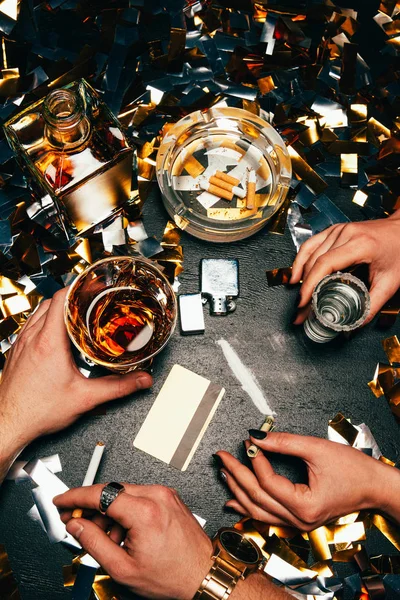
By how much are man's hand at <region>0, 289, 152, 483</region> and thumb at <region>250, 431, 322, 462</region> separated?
236 mm

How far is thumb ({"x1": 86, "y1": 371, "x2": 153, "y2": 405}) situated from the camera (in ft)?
3.16

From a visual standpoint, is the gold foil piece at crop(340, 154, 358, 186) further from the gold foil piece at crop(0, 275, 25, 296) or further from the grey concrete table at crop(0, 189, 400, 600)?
the gold foil piece at crop(0, 275, 25, 296)

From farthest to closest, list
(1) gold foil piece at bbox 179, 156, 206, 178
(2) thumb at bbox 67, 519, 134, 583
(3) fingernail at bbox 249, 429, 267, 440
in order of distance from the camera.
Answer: (1) gold foil piece at bbox 179, 156, 206, 178
(3) fingernail at bbox 249, 429, 267, 440
(2) thumb at bbox 67, 519, 134, 583

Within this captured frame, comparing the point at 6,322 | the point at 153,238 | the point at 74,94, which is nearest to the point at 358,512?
the point at 153,238

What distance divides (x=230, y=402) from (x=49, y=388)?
13.3 inches

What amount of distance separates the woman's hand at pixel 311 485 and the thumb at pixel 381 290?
0.26 m

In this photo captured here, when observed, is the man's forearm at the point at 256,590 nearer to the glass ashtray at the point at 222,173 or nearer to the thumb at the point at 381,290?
the thumb at the point at 381,290

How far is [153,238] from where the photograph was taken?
108 centimetres

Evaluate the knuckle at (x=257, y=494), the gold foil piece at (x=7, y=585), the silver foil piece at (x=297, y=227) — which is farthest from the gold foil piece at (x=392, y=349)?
the gold foil piece at (x=7, y=585)

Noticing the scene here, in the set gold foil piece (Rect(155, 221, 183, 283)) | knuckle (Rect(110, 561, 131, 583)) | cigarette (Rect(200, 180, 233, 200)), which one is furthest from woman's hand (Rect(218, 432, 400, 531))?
cigarette (Rect(200, 180, 233, 200))

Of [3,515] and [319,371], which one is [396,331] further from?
[3,515]

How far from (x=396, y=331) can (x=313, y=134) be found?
435mm

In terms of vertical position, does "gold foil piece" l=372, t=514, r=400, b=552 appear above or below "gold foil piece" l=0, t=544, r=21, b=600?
below

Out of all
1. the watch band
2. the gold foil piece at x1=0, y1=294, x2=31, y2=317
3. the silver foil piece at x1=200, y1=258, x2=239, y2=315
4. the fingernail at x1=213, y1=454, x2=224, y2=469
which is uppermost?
the gold foil piece at x1=0, y1=294, x2=31, y2=317
